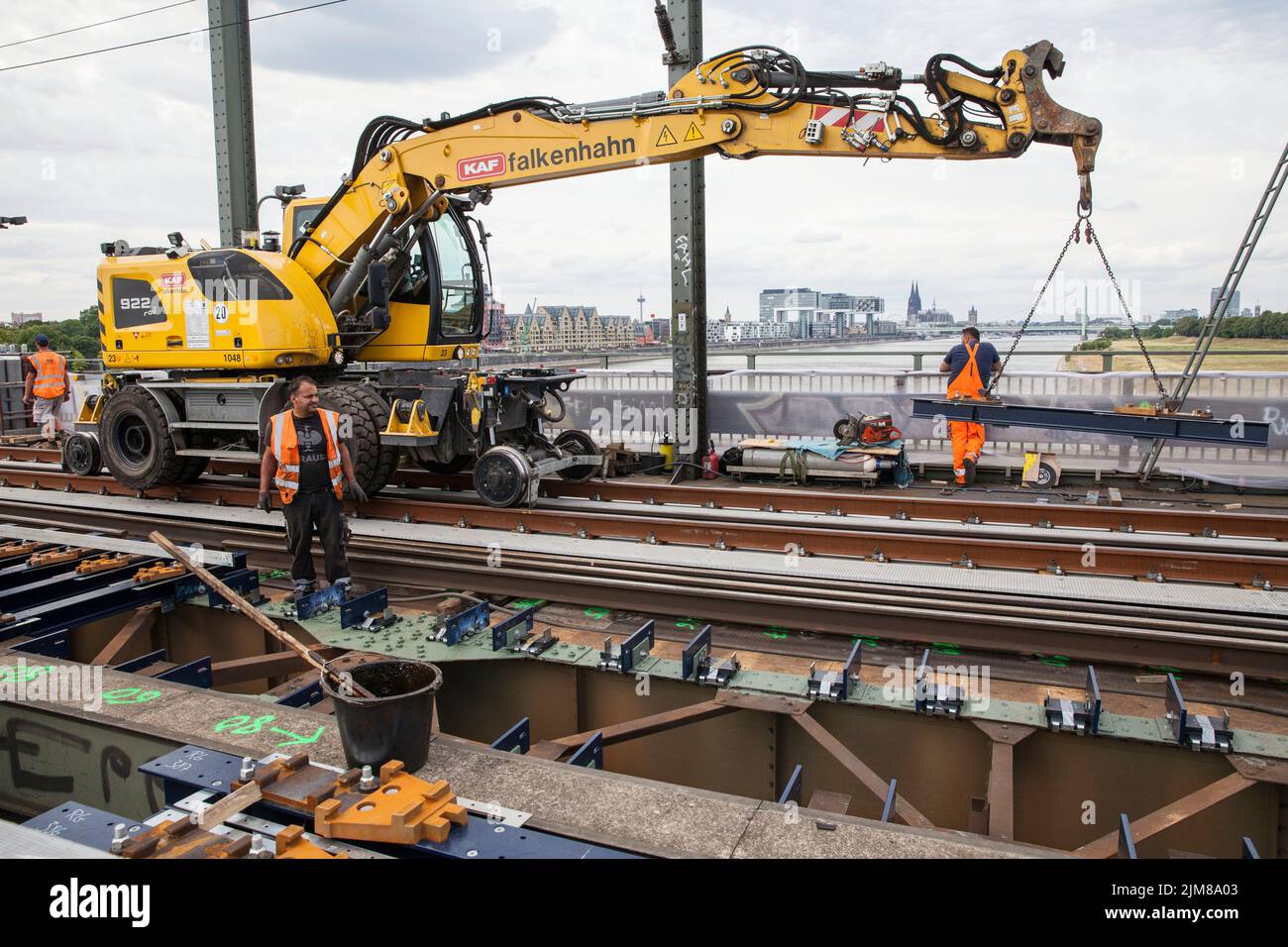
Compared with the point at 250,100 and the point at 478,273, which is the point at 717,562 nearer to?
the point at 478,273

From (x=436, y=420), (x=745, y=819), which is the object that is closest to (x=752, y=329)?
(x=436, y=420)

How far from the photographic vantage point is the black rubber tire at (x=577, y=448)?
11.1 metres

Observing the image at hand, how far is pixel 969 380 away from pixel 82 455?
1121cm

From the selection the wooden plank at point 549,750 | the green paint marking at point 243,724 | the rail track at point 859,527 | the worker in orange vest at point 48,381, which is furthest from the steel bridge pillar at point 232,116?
the wooden plank at point 549,750

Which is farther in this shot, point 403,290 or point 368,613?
point 403,290

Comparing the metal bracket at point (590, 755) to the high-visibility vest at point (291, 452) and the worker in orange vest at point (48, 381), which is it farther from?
the worker in orange vest at point (48, 381)

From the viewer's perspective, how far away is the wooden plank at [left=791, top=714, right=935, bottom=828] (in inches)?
160

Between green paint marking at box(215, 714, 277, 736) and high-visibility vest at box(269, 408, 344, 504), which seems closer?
green paint marking at box(215, 714, 277, 736)

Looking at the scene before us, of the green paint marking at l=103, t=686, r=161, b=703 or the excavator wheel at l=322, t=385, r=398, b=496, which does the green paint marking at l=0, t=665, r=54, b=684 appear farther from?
the excavator wheel at l=322, t=385, r=398, b=496

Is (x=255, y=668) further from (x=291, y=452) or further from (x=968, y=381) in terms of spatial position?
(x=968, y=381)

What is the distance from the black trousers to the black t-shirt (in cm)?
8

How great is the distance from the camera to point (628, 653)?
5.24 meters

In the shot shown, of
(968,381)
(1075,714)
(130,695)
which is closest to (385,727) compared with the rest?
(130,695)

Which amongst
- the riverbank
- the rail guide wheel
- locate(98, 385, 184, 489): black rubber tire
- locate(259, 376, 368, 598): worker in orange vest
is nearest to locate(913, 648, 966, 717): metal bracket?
locate(259, 376, 368, 598): worker in orange vest
